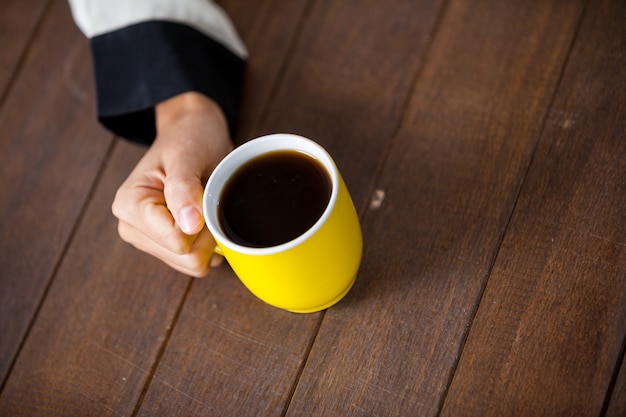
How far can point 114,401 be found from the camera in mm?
708

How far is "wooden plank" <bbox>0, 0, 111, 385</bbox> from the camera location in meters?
0.81

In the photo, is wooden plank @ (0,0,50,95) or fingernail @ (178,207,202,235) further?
wooden plank @ (0,0,50,95)

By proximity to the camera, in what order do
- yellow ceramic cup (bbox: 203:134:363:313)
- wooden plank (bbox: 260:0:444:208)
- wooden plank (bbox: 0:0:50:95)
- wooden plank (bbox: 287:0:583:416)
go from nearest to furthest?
yellow ceramic cup (bbox: 203:134:363:313) < wooden plank (bbox: 287:0:583:416) < wooden plank (bbox: 260:0:444:208) < wooden plank (bbox: 0:0:50:95)

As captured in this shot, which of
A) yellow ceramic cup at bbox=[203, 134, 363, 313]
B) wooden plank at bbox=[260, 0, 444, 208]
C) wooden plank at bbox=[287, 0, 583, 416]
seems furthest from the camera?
wooden plank at bbox=[260, 0, 444, 208]

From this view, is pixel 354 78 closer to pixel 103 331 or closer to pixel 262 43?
pixel 262 43

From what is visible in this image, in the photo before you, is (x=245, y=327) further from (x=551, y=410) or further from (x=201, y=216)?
(x=551, y=410)

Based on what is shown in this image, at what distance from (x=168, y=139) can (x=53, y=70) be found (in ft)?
1.03

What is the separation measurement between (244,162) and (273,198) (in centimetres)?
5

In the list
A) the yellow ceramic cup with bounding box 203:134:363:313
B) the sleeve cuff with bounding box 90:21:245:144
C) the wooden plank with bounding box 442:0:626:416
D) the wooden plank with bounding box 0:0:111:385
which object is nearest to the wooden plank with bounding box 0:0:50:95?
the wooden plank with bounding box 0:0:111:385

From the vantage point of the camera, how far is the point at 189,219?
61cm

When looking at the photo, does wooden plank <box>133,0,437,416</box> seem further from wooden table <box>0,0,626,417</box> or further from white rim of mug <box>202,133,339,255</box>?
white rim of mug <box>202,133,339,255</box>

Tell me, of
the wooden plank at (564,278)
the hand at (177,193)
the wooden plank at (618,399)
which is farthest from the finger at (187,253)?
the wooden plank at (618,399)

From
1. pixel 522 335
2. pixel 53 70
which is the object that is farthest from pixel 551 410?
pixel 53 70

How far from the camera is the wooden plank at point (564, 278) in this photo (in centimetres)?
61
